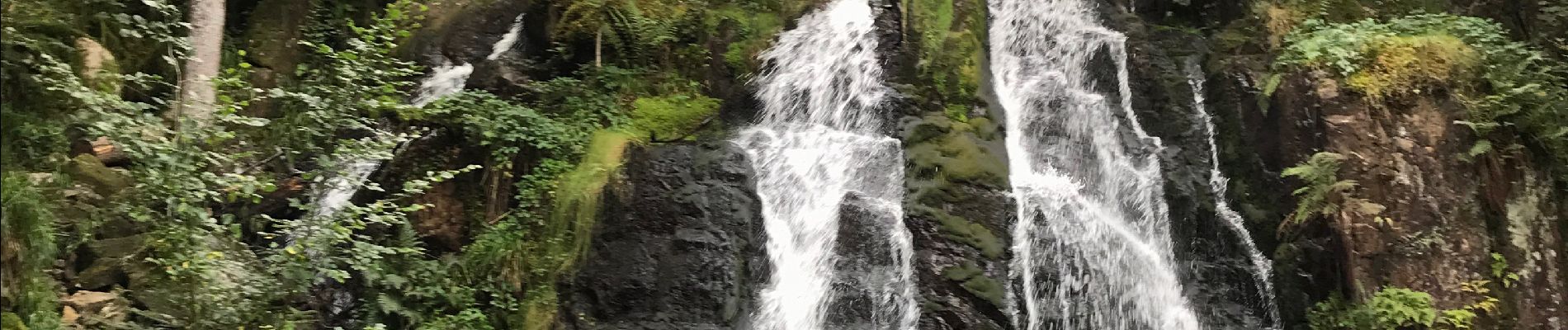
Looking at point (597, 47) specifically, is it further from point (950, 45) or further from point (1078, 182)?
point (1078, 182)

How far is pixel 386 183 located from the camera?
6656 millimetres

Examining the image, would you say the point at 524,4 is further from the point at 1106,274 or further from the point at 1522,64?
the point at 1522,64

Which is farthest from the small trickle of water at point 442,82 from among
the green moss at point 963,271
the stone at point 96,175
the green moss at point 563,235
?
the green moss at point 963,271

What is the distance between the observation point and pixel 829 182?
7.20m

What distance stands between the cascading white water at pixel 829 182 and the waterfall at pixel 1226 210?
313 cm

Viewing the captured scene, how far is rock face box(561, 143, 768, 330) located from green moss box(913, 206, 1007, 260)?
157 centimetres

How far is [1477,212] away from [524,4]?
31.3ft

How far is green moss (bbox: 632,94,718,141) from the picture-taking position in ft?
24.9

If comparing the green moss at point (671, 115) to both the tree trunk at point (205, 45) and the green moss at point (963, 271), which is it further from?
the tree trunk at point (205, 45)

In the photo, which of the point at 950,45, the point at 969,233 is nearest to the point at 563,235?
the point at 969,233

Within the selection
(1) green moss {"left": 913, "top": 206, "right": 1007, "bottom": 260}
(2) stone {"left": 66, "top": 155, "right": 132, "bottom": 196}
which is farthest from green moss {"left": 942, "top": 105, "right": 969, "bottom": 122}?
(2) stone {"left": 66, "top": 155, "right": 132, "bottom": 196}

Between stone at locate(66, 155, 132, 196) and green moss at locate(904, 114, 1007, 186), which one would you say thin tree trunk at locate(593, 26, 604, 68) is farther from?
stone at locate(66, 155, 132, 196)

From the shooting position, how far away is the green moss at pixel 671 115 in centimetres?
758

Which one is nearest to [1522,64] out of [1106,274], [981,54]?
[1106,274]
